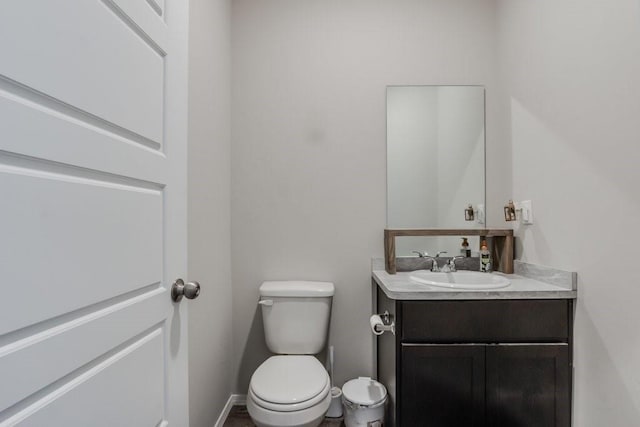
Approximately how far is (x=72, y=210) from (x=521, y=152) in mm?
1969

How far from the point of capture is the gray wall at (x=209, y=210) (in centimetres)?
148

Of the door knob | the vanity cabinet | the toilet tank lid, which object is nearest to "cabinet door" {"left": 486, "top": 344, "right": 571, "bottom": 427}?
the vanity cabinet

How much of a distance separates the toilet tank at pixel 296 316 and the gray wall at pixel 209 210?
0.93ft

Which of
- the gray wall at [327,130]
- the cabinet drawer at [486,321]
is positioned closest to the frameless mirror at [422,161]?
the gray wall at [327,130]

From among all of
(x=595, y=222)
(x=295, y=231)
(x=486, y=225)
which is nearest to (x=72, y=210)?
(x=295, y=231)

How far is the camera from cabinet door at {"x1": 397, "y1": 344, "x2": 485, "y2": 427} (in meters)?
1.40

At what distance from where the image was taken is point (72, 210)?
550 millimetres

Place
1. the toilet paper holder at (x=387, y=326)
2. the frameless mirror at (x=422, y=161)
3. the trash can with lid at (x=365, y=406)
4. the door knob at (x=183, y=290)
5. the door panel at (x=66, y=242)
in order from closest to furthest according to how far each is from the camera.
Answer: the door panel at (x=66, y=242)
the door knob at (x=183, y=290)
the toilet paper holder at (x=387, y=326)
the trash can with lid at (x=365, y=406)
the frameless mirror at (x=422, y=161)

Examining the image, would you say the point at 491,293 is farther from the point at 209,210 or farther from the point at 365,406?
the point at 209,210

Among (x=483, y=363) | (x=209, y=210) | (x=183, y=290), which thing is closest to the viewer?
(x=183, y=290)

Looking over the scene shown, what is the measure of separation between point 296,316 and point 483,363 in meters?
0.94

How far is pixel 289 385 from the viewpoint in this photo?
1.44 meters

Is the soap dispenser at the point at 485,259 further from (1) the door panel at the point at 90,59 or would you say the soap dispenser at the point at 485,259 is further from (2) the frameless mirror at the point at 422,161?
(1) the door panel at the point at 90,59

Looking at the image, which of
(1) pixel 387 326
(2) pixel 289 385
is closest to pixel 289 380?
(2) pixel 289 385
